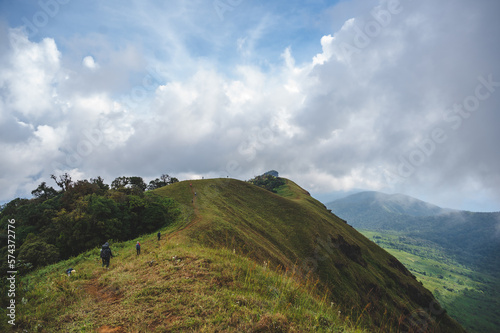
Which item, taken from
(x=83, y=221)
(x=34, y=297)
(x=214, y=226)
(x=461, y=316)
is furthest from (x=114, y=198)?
(x=461, y=316)

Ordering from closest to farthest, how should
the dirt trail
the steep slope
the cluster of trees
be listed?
the dirt trail → the cluster of trees → the steep slope

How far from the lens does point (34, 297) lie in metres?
10.3

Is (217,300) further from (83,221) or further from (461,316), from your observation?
(461,316)

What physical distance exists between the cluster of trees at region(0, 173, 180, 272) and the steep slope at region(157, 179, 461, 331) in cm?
680

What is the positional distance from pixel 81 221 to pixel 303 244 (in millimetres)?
43181

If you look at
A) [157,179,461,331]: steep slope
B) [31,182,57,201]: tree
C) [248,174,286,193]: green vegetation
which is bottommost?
[157,179,461,331]: steep slope

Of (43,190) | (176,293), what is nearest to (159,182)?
(43,190)

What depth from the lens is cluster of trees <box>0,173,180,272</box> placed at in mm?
27078

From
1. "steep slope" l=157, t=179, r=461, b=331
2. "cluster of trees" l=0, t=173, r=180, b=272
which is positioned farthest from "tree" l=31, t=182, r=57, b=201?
"steep slope" l=157, t=179, r=461, b=331

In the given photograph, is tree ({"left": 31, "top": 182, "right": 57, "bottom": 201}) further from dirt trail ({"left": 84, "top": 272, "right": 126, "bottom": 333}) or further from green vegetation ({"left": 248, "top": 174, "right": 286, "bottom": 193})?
green vegetation ({"left": 248, "top": 174, "right": 286, "bottom": 193})

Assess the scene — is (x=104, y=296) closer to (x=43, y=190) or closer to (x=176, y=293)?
(x=176, y=293)

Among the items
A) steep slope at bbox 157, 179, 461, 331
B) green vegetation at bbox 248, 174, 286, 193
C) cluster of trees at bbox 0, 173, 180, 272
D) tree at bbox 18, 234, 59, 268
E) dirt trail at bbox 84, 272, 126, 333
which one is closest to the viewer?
dirt trail at bbox 84, 272, 126, 333

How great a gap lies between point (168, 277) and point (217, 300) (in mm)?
4057

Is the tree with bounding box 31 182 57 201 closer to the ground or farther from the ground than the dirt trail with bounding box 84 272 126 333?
farther from the ground
